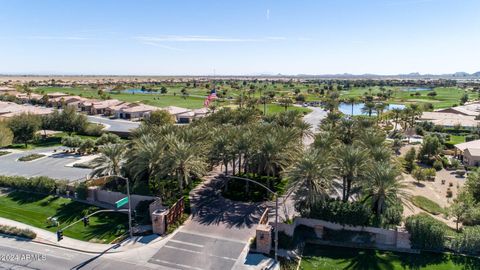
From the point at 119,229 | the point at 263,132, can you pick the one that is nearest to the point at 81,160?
the point at 119,229

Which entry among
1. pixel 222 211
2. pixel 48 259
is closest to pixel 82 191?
pixel 48 259

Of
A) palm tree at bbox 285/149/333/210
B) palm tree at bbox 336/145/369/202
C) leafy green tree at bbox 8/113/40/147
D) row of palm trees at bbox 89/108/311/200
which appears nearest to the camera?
palm tree at bbox 285/149/333/210

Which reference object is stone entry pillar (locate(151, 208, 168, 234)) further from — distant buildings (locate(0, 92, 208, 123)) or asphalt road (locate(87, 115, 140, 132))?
distant buildings (locate(0, 92, 208, 123))

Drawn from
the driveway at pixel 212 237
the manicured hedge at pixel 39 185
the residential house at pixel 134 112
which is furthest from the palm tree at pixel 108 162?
the residential house at pixel 134 112

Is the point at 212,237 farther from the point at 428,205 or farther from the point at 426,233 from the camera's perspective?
the point at 428,205

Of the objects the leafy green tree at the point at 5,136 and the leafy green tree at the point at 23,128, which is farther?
the leafy green tree at the point at 23,128

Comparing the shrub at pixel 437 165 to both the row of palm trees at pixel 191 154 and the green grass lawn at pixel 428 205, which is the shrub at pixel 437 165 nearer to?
the green grass lawn at pixel 428 205

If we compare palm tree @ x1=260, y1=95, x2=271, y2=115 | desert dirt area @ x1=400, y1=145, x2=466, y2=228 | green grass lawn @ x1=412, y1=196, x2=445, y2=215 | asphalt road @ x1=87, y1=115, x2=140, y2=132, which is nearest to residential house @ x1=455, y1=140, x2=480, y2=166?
desert dirt area @ x1=400, y1=145, x2=466, y2=228
